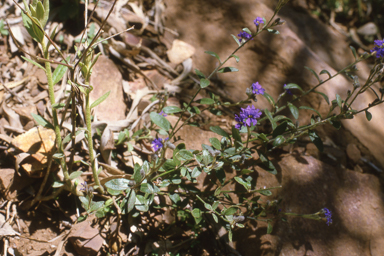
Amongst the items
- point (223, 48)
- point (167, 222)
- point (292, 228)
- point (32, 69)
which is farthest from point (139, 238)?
point (223, 48)

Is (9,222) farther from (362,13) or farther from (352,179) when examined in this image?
(362,13)

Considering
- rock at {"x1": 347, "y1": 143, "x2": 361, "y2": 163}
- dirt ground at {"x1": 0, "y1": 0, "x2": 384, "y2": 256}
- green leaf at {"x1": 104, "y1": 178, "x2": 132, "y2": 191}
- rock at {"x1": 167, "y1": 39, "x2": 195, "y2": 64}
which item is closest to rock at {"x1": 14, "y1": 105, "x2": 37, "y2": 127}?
dirt ground at {"x1": 0, "y1": 0, "x2": 384, "y2": 256}

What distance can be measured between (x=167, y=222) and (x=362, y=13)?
447 centimetres

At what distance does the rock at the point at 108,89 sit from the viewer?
223 centimetres

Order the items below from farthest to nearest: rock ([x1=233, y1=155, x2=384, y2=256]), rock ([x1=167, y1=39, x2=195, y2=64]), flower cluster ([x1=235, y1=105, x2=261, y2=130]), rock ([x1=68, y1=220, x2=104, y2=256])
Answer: rock ([x1=167, y1=39, x2=195, y2=64])
rock ([x1=233, y1=155, x2=384, y2=256])
rock ([x1=68, y1=220, x2=104, y2=256])
flower cluster ([x1=235, y1=105, x2=261, y2=130])

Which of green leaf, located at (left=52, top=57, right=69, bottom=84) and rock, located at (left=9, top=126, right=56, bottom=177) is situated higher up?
green leaf, located at (left=52, top=57, right=69, bottom=84)

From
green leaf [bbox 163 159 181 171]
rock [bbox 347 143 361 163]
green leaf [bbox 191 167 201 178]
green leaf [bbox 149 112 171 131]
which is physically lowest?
rock [bbox 347 143 361 163]

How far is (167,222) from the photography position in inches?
75.7

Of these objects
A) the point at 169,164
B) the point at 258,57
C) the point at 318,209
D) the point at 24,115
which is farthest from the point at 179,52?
the point at 318,209

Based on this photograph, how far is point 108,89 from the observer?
2334 mm

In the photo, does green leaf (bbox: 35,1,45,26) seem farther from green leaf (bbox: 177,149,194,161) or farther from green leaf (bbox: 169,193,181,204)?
green leaf (bbox: 169,193,181,204)

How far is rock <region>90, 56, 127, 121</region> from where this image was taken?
7.33ft

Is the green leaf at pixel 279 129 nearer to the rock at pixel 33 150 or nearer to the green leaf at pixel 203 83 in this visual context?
the green leaf at pixel 203 83

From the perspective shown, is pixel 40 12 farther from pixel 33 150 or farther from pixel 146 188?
pixel 146 188
